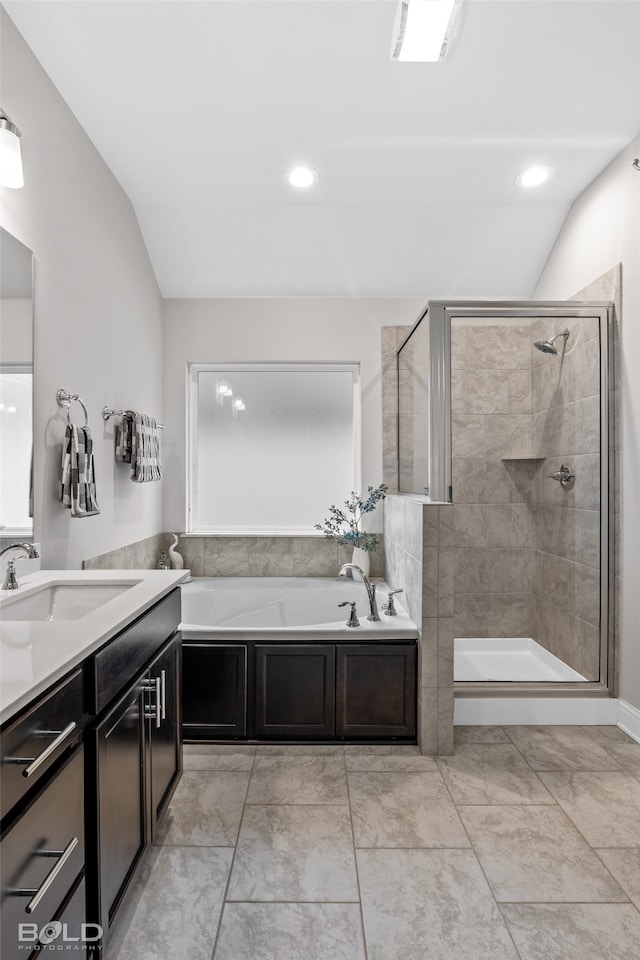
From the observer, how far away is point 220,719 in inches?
97.8

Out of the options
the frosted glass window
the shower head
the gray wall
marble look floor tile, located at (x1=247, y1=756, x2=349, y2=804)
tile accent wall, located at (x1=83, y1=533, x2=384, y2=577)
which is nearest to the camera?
the gray wall

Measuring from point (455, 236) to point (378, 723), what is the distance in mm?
2705

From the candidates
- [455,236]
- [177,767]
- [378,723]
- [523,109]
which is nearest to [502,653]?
[378,723]

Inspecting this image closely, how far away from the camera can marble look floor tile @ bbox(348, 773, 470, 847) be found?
6.01 feet

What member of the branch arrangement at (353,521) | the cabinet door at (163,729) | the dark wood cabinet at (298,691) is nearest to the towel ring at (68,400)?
the cabinet door at (163,729)

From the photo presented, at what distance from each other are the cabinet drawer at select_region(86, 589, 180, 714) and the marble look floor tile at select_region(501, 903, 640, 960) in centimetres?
123

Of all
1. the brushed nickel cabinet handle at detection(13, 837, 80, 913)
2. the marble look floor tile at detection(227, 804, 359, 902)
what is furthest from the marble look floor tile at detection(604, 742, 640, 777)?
the brushed nickel cabinet handle at detection(13, 837, 80, 913)

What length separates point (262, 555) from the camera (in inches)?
143

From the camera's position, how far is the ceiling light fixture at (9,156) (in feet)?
5.39

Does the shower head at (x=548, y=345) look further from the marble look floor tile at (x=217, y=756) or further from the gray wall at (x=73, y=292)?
the marble look floor tile at (x=217, y=756)

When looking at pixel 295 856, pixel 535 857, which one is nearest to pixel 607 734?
pixel 535 857

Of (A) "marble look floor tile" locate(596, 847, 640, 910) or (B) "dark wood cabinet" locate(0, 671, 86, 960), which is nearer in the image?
(B) "dark wood cabinet" locate(0, 671, 86, 960)

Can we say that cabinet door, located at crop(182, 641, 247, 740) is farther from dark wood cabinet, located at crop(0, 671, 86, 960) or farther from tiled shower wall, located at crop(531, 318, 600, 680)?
tiled shower wall, located at crop(531, 318, 600, 680)

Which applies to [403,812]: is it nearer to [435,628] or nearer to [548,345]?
[435,628]
